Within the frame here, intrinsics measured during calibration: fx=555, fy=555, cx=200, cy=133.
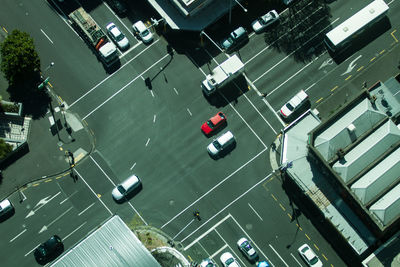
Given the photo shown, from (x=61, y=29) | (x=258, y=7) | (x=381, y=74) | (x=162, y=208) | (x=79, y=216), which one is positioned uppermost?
(x=61, y=29)

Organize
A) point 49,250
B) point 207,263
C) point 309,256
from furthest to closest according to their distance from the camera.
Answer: point 49,250 < point 207,263 < point 309,256

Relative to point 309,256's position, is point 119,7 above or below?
above

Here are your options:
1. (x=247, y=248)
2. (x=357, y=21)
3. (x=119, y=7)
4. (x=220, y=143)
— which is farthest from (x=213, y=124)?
(x=357, y=21)

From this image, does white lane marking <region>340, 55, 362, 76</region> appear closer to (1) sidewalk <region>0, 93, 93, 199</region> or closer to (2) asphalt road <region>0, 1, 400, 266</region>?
(2) asphalt road <region>0, 1, 400, 266</region>

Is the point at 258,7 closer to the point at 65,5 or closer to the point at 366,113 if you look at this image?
the point at 366,113

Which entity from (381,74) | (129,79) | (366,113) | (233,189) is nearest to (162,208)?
(233,189)

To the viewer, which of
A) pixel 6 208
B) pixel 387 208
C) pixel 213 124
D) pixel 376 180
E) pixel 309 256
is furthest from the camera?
pixel 213 124

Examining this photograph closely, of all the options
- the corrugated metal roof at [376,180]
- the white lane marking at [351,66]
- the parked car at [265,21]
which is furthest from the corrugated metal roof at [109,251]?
the white lane marking at [351,66]

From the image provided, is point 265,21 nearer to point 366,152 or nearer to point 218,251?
point 366,152
